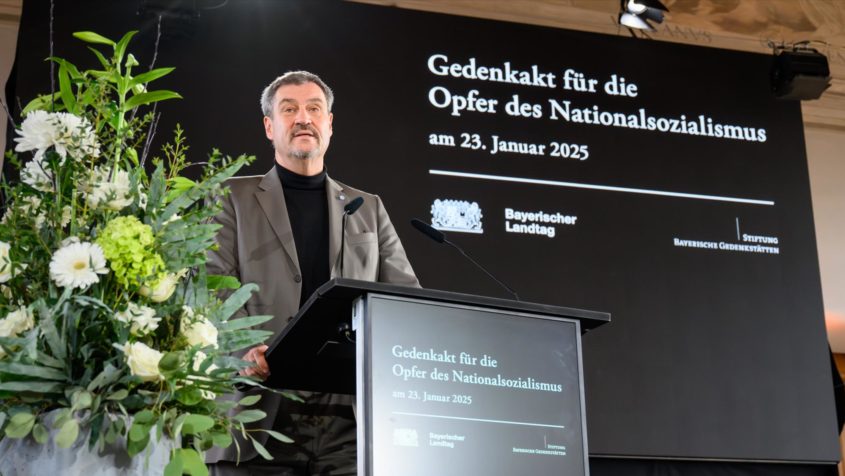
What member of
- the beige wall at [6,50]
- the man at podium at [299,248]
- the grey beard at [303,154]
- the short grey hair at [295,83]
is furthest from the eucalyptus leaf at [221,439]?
the beige wall at [6,50]

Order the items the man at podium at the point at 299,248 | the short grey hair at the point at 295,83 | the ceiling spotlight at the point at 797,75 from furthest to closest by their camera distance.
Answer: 1. the ceiling spotlight at the point at 797,75
2. the short grey hair at the point at 295,83
3. the man at podium at the point at 299,248

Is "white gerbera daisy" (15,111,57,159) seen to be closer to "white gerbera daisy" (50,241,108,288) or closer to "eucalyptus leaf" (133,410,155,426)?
"white gerbera daisy" (50,241,108,288)

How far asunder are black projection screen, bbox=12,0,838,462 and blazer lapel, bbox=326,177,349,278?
1141 millimetres

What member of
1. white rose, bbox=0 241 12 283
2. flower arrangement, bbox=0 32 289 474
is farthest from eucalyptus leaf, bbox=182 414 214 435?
white rose, bbox=0 241 12 283

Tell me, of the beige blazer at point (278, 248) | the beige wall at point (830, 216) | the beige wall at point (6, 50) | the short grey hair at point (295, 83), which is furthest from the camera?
the beige wall at point (830, 216)

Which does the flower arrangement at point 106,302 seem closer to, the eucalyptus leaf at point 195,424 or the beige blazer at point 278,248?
the eucalyptus leaf at point 195,424

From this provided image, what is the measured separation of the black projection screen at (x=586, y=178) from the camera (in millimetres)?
5172

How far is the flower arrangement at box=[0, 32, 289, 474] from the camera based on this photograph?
5.46 ft

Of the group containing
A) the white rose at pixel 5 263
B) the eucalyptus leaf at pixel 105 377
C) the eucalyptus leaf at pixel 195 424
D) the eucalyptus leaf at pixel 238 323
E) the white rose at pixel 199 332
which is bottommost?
the eucalyptus leaf at pixel 195 424

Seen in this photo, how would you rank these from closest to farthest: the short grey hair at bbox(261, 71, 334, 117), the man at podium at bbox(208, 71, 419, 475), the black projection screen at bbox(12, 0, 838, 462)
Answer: the man at podium at bbox(208, 71, 419, 475) → the short grey hair at bbox(261, 71, 334, 117) → the black projection screen at bbox(12, 0, 838, 462)

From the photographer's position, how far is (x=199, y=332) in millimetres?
1771

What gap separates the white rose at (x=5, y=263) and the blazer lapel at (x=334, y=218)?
1.97 meters

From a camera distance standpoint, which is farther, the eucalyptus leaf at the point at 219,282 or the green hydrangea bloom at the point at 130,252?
the eucalyptus leaf at the point at 219,282

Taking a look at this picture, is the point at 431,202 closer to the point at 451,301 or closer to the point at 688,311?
the point at 688,311
